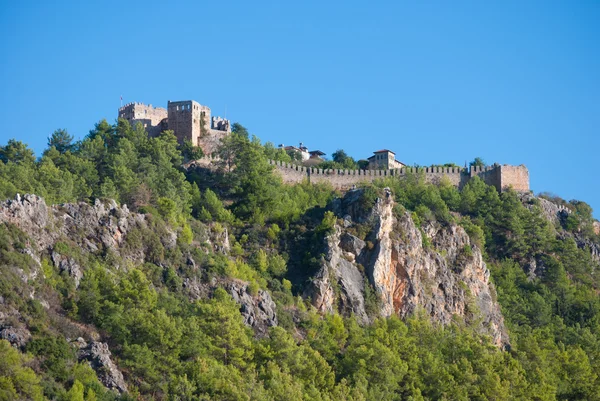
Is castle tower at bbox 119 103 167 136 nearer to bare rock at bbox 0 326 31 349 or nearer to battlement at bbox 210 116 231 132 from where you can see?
battlement at bbox 210 116 231 132

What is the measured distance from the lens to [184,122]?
98.8 metres

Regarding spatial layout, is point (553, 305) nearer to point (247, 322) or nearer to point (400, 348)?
point (400, 348)

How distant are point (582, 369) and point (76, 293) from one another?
29.6 meters

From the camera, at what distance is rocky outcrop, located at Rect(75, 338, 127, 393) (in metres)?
58.5

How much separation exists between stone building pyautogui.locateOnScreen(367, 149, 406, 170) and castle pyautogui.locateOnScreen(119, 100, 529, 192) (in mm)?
3913

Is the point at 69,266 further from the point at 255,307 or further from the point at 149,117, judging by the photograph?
the point at 149,117

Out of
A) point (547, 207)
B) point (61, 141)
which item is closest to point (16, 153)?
point (61, 141)

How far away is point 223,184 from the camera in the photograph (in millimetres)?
91125

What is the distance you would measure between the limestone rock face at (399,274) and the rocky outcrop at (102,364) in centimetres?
1818

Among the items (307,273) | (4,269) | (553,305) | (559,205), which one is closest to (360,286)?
(307,273)

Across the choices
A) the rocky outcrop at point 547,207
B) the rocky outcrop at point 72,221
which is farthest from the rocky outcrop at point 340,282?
the rocky outcrop at point 547,207

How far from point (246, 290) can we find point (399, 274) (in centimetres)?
1171

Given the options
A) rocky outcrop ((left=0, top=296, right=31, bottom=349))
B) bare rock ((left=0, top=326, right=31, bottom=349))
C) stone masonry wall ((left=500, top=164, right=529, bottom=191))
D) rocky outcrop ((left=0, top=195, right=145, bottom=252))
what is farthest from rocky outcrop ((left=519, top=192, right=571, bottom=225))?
bare rock ((left=0, top=326, right=31, bottom=349))

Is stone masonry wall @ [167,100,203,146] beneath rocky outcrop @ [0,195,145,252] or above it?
above
